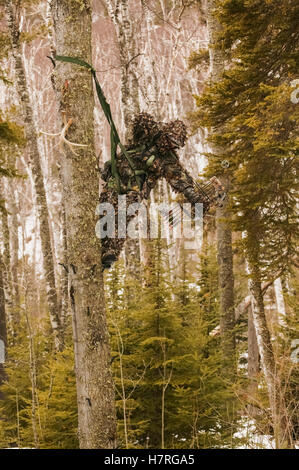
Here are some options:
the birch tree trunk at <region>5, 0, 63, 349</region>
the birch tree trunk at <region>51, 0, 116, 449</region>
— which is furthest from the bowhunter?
the birch tree trunk at <region>5, 0, 63, 349</region>

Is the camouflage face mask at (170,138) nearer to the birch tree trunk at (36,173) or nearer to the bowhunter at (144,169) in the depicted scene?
the bowhunter at (144,169)

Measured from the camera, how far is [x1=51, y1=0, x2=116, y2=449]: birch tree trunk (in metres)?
3.00

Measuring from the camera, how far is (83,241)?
9.95 ft

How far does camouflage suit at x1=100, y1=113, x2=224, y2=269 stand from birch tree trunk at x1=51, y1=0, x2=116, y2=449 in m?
0.26

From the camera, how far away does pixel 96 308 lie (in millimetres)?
3047

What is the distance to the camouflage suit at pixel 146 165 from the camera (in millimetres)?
3307

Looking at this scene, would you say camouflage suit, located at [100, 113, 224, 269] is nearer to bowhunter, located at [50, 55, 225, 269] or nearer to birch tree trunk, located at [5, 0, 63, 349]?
bowhunter, located at [50, 55, 225, 269]

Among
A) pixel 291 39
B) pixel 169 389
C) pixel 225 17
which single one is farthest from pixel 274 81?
pixel 169 389

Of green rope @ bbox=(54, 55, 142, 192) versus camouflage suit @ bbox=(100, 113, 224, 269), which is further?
camouflage suit @ bbox=(100, 113, 224, 269)

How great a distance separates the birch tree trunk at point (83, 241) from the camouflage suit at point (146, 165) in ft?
0.87

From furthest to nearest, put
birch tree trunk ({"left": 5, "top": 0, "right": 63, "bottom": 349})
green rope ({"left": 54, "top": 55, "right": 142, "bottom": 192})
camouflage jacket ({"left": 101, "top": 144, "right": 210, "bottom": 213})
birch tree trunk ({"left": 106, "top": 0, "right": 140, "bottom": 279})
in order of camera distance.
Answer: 1. birch tree trunk ({"left": 5, "top": 0, "right": 63, "bottom": 349})
2. birch tree trunk ({"left": 106, "top": 0, "right": 140, "bottom": 279})
3. camouflage jacket ({"left": 101, "top": 144, "right": 210, "bottom": 213})
4. green rope ({"left": 54, "top": 55, "right": 142, "bottom": 192})

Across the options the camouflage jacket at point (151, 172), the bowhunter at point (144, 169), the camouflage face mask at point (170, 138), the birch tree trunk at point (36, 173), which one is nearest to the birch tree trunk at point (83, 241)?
the bowhunter at point (144, 169)

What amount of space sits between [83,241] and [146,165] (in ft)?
2.81
